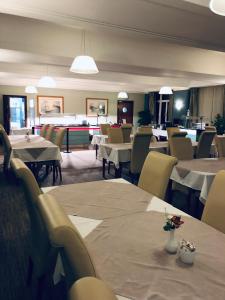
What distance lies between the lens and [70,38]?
13.3 feet

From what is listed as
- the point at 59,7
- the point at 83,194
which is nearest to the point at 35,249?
the point at 83,194

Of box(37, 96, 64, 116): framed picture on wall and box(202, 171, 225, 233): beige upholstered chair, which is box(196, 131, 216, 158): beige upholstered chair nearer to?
box(202, 171, 225, 233): beige upholstered chair

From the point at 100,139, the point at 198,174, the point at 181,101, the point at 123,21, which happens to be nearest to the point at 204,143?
the point at 198,174

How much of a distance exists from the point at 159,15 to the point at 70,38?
164cm

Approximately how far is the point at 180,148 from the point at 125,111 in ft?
30.1

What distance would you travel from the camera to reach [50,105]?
10883mm

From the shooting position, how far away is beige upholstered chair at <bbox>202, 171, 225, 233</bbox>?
5.14 feet

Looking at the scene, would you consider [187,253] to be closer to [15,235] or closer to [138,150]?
[15,235]

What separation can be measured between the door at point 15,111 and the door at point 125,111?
173 inches

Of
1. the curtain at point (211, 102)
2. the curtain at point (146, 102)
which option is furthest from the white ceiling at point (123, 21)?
the curtain at point (146, 102)

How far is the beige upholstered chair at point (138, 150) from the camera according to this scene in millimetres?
4070

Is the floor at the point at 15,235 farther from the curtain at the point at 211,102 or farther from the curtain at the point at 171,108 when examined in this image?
the curtain at the point at 171,108

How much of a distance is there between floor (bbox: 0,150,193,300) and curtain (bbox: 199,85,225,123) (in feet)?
17.9

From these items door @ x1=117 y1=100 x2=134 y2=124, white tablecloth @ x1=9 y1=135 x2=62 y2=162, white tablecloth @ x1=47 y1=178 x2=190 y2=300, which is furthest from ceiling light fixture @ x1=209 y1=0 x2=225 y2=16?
door @ x1=117 y1=100 x2=134 y2=124
